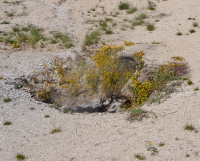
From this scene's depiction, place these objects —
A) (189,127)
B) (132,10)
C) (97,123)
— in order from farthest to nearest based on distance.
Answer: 1. (132,10)
2. (97,123)
3. (189,127)

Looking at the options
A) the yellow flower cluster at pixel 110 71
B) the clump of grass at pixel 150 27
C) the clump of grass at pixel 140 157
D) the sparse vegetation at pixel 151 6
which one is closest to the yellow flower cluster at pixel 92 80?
the yellow flower cluster at pixel 110 71

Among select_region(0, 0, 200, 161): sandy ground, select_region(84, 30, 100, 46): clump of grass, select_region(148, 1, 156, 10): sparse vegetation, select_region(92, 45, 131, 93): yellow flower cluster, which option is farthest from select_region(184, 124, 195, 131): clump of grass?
select_region(148, 1, 156, 10): sparse vegetation

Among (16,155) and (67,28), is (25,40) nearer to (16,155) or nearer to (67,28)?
(67,28)

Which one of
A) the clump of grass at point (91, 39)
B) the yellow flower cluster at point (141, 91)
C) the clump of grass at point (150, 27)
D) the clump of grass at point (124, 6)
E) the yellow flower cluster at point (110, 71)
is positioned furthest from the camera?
the clump of grass at point (124, 6)

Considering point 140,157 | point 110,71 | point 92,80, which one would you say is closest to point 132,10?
point 110,71

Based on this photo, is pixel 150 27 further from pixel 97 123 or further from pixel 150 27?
pixel 97 123

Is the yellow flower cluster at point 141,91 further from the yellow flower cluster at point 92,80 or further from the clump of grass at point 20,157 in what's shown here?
the clump of grass at point 20,157

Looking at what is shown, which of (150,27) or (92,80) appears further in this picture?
(150,27)

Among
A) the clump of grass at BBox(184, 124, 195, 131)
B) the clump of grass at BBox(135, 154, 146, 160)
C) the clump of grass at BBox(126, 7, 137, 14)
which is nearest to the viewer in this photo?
the clump of grass at BBox(135, 154, 146, 160)

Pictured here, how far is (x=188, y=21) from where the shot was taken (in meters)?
12.5

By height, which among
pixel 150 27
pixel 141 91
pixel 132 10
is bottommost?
pixel 141 91

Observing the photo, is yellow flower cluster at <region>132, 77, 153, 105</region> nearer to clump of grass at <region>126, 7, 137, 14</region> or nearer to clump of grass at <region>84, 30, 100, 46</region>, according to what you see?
clump of grass at <region>84, 30, 100, 46</region>

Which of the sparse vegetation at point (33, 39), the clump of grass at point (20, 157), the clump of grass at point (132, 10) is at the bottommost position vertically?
the clump of grass at point (20, 157)

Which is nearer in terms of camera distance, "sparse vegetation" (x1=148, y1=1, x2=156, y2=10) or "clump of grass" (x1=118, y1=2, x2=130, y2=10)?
"sparse vegetation" (x1=148, y1=1, x2=156, y2=10)
